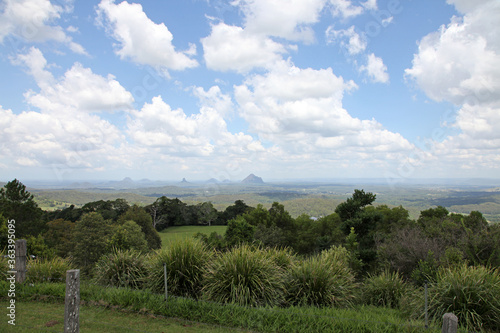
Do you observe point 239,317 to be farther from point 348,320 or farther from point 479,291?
point 479,291

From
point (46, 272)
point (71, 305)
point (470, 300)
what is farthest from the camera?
point (46, 272)

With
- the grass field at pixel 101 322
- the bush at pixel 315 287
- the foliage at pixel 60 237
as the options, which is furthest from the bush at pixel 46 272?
the foliage at pixel 60 237

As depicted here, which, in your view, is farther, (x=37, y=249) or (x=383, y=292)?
(x=37, y=249)

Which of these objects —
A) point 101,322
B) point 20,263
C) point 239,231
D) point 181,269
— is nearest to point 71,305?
point 101,322

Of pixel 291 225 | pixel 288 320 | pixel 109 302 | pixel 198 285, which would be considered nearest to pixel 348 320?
pixel 288 320

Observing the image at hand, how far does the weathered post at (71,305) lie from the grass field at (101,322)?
1494mm

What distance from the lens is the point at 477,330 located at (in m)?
5.23

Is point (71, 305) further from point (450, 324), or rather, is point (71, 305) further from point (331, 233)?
point (331, 233)

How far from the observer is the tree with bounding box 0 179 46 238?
27219mm

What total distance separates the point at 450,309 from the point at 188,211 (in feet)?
190

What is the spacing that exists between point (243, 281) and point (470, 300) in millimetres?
4441

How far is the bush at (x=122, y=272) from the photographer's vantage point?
7.31m

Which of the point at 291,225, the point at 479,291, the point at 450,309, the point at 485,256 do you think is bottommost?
the point at 291,225

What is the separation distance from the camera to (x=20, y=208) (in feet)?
91.9
